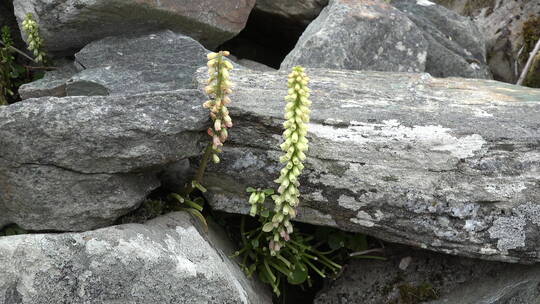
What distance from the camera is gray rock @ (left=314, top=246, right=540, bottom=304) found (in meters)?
4.05

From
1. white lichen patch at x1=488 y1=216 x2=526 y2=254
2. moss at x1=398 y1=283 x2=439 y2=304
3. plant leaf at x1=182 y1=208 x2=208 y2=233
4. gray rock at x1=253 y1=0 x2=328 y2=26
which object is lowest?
moss at x1=398 y1=283 x2=439 y2=304

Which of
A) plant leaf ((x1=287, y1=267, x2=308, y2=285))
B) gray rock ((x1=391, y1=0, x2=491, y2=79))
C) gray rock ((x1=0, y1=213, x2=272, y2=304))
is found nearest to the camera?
gray rock ((x1=0, y1=213, x2=272, y2=304))

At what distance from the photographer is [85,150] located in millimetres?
3662

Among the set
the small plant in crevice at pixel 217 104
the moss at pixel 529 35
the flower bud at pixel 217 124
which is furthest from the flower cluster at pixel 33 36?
the moss at pixel 529 35

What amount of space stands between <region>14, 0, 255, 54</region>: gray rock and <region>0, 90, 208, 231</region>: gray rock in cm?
177

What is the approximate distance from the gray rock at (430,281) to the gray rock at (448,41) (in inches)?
105

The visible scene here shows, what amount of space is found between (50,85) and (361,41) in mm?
3051

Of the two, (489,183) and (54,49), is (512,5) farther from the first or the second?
(54,49)

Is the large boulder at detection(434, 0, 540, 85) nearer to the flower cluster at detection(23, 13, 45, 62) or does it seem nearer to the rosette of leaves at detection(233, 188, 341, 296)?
the rosette of leaves at detection(233, 188, 341, 296)

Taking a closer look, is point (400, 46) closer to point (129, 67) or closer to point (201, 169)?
point (129, 67)

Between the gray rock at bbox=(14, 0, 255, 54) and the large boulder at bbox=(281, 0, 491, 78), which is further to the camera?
the large boulder at bbox=(281, 0, 491, 78)

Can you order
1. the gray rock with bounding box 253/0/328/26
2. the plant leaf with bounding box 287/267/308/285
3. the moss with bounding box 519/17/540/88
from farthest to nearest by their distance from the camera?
the moss with bounding box 519/17/540/88 < the gray rock with bounding box 253/0/328/26 < the plant leaf with bounding box 287/267/308/285

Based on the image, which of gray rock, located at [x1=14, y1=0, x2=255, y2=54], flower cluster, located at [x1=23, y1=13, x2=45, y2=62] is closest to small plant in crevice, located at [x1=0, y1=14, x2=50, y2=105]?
flower cluster, located at [x1=23, y1=13, x2=45, y2=62]

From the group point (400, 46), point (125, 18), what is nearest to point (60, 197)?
point (125, 18)
